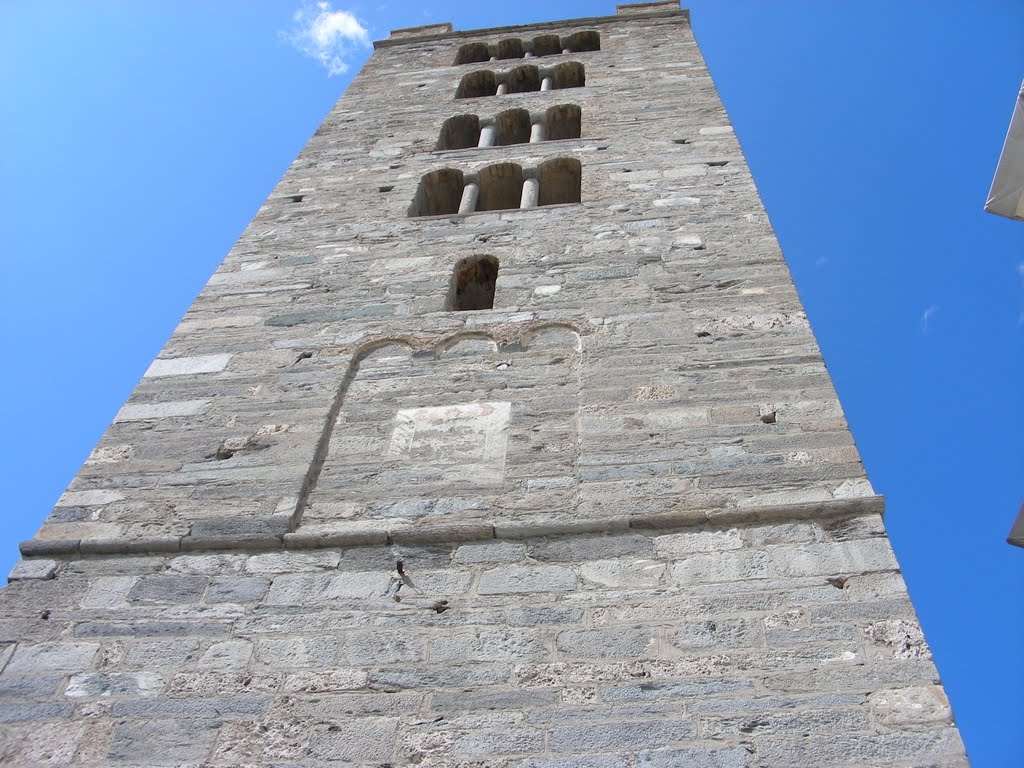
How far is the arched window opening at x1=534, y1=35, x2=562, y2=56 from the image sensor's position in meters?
13.2

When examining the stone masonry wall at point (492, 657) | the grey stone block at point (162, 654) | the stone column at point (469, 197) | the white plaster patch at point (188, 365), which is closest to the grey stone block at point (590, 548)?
the stone masonry wall at point (492, 657)

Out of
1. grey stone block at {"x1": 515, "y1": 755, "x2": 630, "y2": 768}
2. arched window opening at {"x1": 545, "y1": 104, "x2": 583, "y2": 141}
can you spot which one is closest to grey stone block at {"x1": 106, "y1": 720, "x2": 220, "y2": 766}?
grey stone block at {"x1": 515, "y1": 755, "x2": 630, "y2": 768}

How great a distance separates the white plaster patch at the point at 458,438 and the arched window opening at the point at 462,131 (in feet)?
18.2

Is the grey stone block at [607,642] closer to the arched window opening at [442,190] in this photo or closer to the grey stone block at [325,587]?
the grey stone block at [325,587]

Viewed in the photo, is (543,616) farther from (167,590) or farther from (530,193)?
(530,193)

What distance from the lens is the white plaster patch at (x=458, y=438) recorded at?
482cm

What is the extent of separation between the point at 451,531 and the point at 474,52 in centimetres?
1022

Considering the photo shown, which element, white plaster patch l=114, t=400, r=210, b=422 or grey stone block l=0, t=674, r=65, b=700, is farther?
white plaster patch l=114, t=400, r=210, b=422

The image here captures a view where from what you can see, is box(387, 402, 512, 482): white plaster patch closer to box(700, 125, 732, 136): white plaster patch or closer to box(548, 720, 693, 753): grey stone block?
box(548, 720, 693, 753): grey stone block

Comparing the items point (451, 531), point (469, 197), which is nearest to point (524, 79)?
point (469, 197)

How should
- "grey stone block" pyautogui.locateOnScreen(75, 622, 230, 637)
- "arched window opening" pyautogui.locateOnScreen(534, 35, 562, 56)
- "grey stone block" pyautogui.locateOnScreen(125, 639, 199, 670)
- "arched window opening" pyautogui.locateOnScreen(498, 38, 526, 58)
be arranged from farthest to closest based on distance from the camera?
"arched window opening" pyautogui.locateOnScreen(498, 38, 526, 58)
"arched window opening" pyautogui.locateOnScreen(534, 35, 562, 56)
"grey stone block" pyautogui.locateOnScreen(75, 622, 230, 637)
"grey stone block" pyautogui.locateOnScreen(125, 639, 199, 670)

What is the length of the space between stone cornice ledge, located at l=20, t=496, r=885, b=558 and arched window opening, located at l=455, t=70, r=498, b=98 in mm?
8461

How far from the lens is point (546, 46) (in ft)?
43.6

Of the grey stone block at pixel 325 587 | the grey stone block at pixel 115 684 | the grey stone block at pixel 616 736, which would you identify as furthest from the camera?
the grey stone block at pixel 325 587
